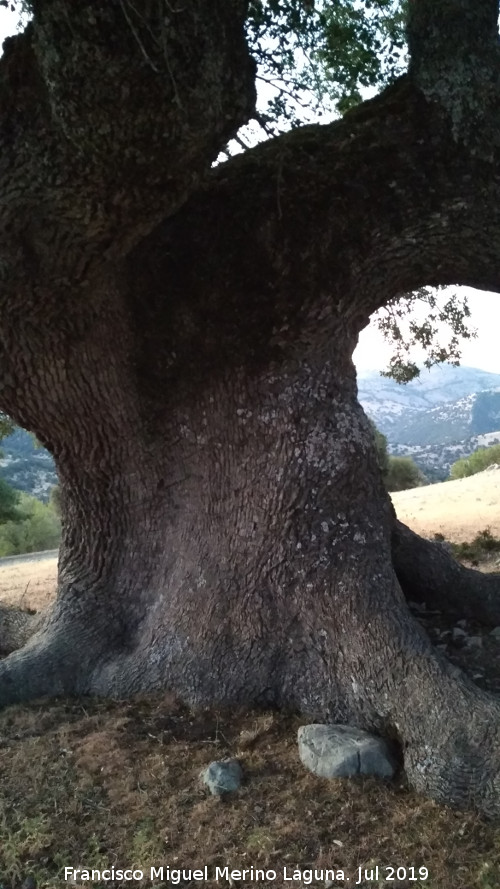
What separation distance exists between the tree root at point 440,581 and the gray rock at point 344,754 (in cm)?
238

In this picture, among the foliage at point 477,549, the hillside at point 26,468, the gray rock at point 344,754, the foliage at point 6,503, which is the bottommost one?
the foliage at point 477,549

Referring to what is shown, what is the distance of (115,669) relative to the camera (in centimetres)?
526

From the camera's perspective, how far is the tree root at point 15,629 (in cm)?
679

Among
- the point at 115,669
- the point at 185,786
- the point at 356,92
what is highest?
the point at 356,92

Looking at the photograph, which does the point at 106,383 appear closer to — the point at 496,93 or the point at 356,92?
the point at 496,93

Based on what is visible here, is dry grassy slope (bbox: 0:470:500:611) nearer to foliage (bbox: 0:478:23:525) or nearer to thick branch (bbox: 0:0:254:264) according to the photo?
foliage (bbox: 0:478:23:525)

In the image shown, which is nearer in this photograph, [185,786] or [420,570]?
[185,786]

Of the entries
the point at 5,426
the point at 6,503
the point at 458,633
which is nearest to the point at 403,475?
the point at 6,503

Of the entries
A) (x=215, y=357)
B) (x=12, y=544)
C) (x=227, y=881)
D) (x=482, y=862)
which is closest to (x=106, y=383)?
(x=215, y=357)

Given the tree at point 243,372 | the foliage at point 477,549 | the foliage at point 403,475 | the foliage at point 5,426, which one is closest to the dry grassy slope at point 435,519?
the foliage at point 477,549

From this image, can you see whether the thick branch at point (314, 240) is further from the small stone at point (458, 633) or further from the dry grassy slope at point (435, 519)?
the dry grassy slope at point (435, 519)

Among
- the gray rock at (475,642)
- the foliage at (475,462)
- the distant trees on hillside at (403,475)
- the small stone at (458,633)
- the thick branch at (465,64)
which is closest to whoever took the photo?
the thick branch at (465,64)

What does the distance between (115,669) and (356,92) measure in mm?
5688

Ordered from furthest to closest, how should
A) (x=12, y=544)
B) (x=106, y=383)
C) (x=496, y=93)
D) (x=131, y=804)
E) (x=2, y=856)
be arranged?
(x=12, y=544) < (x=106, y=383) < (x=496, y=93) < (x=131, y=804) < (x=2, y=856)
